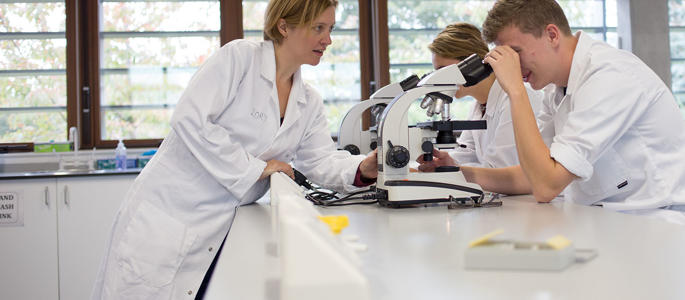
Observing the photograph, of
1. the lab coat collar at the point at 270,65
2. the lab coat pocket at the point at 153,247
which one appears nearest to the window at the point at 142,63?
the lab coat collar at the point at 270,65

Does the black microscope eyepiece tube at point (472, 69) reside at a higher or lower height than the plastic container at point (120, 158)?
higher

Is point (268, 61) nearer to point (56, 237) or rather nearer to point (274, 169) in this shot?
point (274, 169)

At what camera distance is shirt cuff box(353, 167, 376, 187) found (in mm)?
1938

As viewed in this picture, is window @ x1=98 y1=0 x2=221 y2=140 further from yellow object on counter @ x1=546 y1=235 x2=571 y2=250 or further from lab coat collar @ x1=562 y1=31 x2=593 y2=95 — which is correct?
yellow object on counter @ x1=546 y1=235 x2=571 y2=250

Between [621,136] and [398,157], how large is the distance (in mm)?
633

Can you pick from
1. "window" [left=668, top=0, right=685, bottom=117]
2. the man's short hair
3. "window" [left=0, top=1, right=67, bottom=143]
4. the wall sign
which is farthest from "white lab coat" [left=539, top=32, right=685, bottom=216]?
"window" [left=0, top=1, right=67, bottom=143]

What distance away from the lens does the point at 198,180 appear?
1748mm

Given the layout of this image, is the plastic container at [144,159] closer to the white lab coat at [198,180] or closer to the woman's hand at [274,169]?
the white lab coat at [198,180]

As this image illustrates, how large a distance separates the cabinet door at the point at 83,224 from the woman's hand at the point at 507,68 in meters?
2.68

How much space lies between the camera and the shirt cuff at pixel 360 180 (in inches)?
76.3

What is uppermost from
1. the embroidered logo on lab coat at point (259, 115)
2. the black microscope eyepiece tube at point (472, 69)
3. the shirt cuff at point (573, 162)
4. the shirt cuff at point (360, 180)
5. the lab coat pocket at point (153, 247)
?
the black microscope eyepiece tube at point (472, 69)

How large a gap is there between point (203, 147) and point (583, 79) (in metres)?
1.11

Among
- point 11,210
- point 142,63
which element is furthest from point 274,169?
point 142,63

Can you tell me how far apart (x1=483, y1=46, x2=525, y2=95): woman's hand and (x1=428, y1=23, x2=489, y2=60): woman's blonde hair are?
27.9 inches
